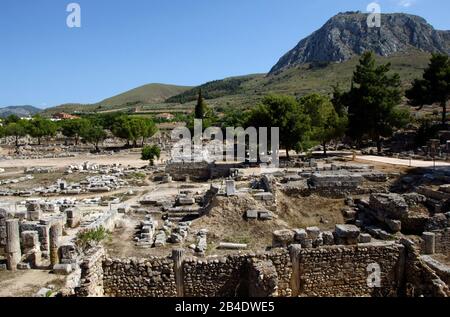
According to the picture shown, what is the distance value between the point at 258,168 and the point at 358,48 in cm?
16784

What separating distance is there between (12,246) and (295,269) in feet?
33.3

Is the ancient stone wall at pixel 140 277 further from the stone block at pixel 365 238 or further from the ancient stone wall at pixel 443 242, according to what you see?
the ancient stone wall at pixel 443 242

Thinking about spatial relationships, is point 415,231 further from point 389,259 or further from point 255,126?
point 255,126

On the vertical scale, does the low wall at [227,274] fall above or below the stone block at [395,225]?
above

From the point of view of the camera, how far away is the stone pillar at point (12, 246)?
548 inches

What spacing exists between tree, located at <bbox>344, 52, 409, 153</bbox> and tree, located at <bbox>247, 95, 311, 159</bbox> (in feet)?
19.0

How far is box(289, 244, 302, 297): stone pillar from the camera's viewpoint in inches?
352

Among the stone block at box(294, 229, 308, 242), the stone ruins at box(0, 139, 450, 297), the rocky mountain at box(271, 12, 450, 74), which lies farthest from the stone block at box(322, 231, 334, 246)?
the rocky mountain at box(271, 12, 450, 74)

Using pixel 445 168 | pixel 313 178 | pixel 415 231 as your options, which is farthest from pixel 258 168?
pixel 415 231

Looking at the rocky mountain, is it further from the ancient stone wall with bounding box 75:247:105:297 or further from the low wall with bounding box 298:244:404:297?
the ancient stone wall with bounding box 75:247:105:297

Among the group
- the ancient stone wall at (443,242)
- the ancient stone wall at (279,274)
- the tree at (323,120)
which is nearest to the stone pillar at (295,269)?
the ancient stone wall at (279,274)

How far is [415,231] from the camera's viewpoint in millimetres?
16344

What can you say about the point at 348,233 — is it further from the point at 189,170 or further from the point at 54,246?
the point at 189,170

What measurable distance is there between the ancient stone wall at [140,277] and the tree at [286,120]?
2731 cm
